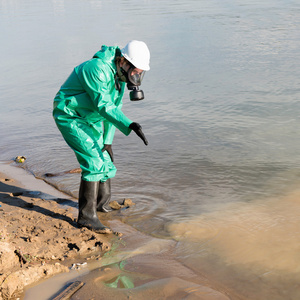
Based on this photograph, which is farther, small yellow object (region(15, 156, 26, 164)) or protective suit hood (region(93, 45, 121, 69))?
small yellow object (region(15, 156, 26, 164))

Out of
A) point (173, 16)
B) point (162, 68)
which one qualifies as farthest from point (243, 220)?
point (173, 16)

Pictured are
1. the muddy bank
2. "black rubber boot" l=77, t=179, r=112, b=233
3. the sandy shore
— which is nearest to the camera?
the sandy shore

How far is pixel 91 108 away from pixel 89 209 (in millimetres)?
944

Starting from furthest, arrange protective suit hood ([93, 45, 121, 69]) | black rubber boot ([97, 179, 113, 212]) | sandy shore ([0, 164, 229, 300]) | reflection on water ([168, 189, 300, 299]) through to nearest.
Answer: black rubber boot ([97, 179, 113, 212]) < protective suit hood ([93, 45, 121, 69]) < reflection on water ([168, 189, 300, 299]) < sandy shore ([0, 164, 229, 300])

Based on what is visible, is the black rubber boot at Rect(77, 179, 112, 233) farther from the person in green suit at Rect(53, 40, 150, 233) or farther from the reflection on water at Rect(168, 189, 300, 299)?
the reflection on water at Rect(168, 189, 300, 299)

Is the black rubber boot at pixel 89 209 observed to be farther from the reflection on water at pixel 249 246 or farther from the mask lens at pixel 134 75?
the mask lens at pixel 134 75

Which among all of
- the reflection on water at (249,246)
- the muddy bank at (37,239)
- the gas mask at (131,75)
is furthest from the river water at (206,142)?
the gas mask at (131,75)

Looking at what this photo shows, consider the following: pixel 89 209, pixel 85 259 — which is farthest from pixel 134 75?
pixel 85 259

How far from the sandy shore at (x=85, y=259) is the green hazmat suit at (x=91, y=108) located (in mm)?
597

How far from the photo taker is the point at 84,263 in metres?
3.70

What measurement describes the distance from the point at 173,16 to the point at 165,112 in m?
13.9

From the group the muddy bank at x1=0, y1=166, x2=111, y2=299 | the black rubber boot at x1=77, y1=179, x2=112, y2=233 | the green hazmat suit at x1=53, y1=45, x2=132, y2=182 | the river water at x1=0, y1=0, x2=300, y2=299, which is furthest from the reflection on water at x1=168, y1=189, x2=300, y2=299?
the green hazmat suit at x1=53, y1=45, x2=132, y2=182

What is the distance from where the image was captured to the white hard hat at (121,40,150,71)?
3951 millimetres

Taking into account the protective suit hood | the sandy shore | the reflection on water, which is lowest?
the reflection on water
